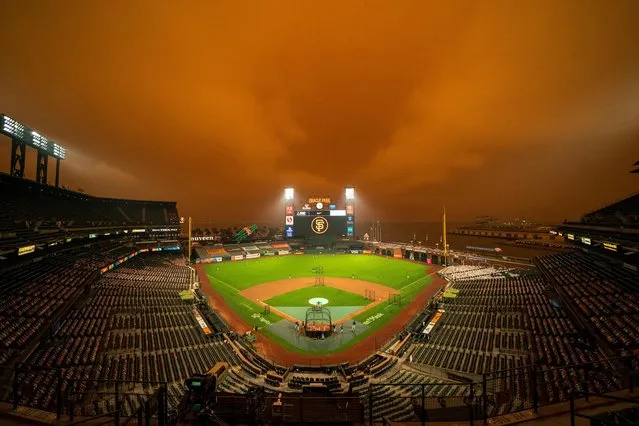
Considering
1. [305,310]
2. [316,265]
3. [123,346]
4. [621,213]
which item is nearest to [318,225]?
[316,265]

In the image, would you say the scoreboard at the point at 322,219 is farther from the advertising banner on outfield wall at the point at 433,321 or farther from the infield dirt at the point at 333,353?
the advertising banner on outfield wall at the point at 433,321

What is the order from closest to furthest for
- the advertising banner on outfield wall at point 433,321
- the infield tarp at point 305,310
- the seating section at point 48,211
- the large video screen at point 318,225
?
1. the advertising banner on outfield wall at point 433,321
2. the seating section at point 48,211
3. the infield tarp at point 305,310
4. the large video screen at point 318,225

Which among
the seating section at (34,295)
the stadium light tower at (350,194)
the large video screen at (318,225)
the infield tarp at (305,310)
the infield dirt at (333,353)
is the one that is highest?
the stadium light tower at (350,194)

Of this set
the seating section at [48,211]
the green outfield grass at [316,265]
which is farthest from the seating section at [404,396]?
the seating section at [48,211]

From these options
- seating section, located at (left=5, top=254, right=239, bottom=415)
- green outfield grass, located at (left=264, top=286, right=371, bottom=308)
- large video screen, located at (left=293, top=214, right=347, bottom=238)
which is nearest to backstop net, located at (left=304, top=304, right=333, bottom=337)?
green outfield grass, located at (left=264, top=286, right=371, bottom=308)

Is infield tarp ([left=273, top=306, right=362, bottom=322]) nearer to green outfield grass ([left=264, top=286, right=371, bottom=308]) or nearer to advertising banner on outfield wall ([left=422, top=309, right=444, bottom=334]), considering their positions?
green outfield grass ([left=264, top=286, right=371, bottom=308])

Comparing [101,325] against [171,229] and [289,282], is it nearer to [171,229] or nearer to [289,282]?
[289,282]

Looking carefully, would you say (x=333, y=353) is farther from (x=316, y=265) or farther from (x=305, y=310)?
(x=316, y=265)
